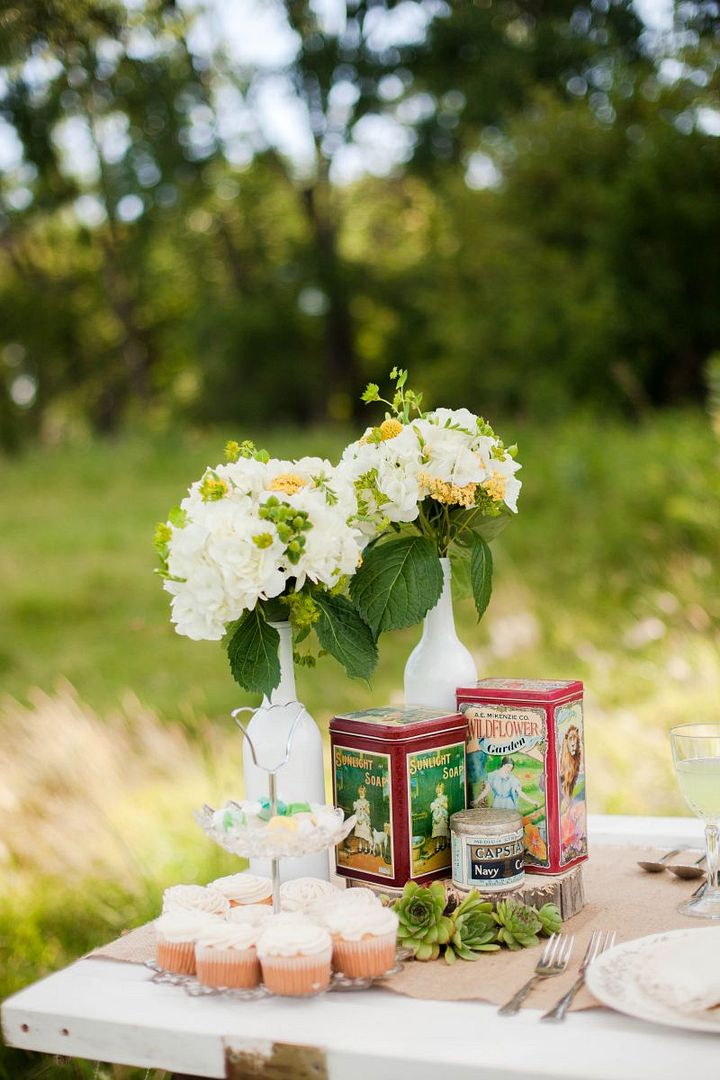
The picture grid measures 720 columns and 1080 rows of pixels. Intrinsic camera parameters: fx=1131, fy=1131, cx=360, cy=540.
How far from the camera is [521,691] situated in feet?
5.03

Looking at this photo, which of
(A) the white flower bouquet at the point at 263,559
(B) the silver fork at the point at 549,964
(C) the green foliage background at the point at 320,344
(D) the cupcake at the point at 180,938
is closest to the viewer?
(B) the silver fork at the point at 549,964

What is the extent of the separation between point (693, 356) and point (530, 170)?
2361mm

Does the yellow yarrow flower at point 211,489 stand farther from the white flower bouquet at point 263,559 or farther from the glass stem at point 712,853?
the glass stem at point 712,853

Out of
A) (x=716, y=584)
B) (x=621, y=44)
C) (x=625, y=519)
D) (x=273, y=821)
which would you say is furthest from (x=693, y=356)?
(x=273, y=821)

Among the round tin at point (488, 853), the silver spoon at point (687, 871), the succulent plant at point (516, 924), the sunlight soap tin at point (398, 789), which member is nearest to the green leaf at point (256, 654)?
the sunlight soap tin at point (398, 789)

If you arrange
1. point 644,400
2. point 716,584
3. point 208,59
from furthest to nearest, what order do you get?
point 208,59 < point 644,400 < point 716,584

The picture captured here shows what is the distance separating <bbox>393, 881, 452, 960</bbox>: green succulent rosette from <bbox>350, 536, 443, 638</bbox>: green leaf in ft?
1.21

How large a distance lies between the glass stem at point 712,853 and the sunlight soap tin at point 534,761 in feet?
0.55

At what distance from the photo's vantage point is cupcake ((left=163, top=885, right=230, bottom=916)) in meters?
1.43

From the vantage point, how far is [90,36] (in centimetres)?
419

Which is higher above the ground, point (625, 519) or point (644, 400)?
point (644, 400)

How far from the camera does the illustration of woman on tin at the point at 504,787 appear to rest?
1.53 meters

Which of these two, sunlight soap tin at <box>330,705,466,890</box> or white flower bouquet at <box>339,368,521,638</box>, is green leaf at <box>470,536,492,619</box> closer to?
white flower bouquet at <box>339,368,521,638</box>

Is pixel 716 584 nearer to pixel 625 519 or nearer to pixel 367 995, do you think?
pixel 625 519
